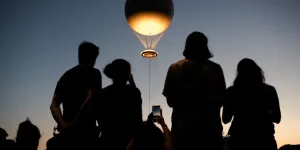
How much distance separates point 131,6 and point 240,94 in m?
3.82

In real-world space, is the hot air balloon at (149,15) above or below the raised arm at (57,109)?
above

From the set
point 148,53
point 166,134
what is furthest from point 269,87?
point 148,53

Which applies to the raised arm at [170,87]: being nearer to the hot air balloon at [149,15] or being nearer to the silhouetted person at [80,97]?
the silhouetted person at [80,97]

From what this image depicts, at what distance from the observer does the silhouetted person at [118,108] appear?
9.26 ft

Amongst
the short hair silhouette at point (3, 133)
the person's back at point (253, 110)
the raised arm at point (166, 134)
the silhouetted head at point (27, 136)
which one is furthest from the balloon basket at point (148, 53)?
the raised arm at point (166, 134)

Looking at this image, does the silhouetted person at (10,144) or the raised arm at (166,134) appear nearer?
the raised arm at (166,134)

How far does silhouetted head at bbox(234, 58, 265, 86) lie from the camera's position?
322 centimetres

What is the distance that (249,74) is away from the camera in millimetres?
3229

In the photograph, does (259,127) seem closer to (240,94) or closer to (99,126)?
(240,94)

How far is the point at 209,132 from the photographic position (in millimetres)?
2852

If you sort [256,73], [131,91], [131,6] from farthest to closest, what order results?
[131,6], [256,73], [131,91]

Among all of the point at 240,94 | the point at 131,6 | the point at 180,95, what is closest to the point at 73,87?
the point at 180,95

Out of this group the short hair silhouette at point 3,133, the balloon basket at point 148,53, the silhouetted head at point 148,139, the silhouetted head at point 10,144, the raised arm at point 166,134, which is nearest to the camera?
the silhouetted head at point 148,139

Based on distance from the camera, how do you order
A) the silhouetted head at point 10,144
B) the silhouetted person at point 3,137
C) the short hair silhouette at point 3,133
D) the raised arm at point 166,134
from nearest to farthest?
the raised arm at point 166,134 → the silhouetted head at point 10,144 → the silhouetted person at point 3,137 → the short hair silhouette at point 3,133
